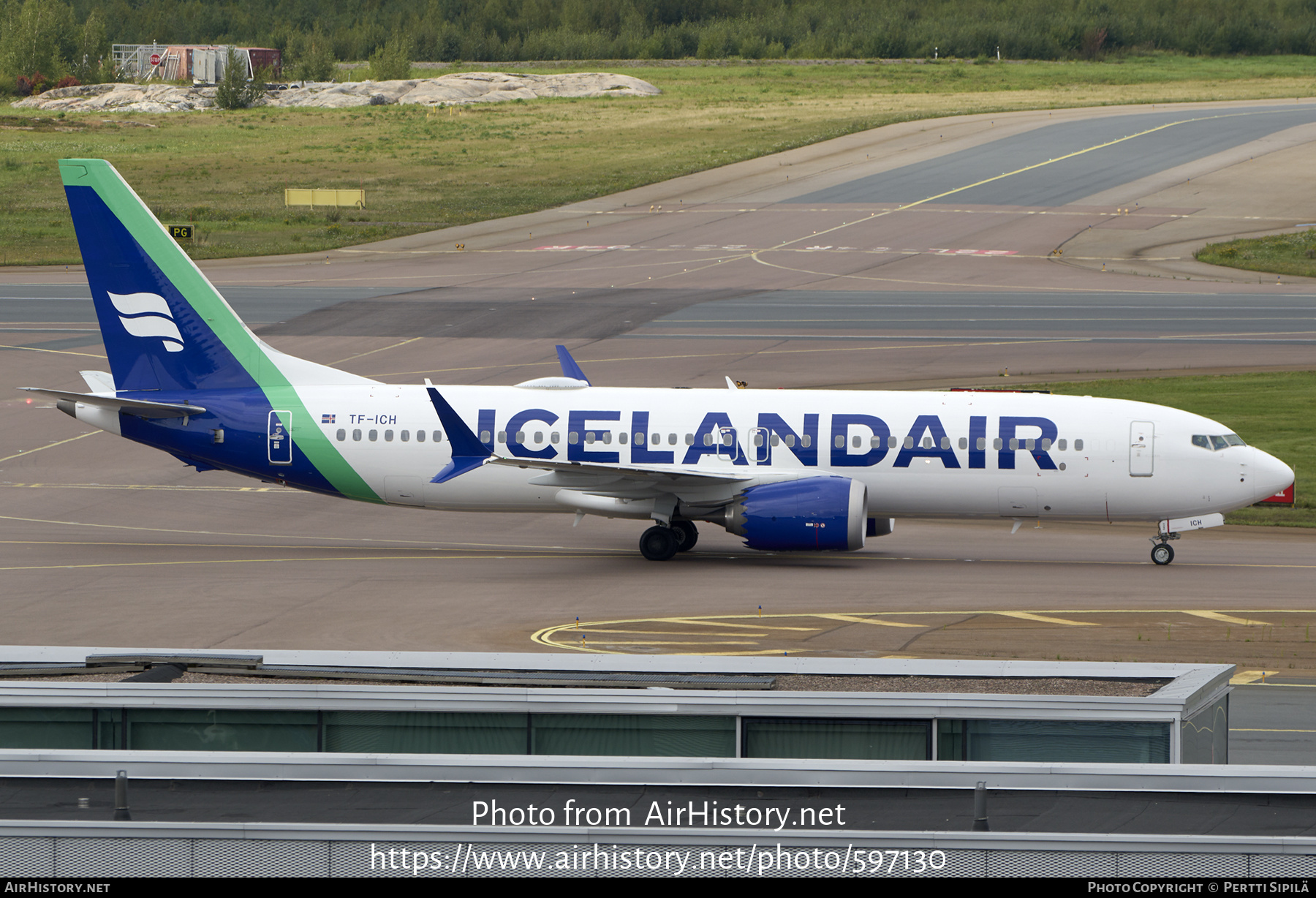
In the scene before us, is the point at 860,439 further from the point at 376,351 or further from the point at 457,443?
the point at 376,351

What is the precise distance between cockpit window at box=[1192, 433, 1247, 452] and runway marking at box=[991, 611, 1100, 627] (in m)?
8.53

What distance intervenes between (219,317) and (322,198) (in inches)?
2954

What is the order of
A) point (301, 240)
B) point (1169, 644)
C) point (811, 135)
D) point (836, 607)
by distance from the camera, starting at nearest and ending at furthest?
point (1169, 644)
point (836, 607)
point (301, 240)
point (811, 135)

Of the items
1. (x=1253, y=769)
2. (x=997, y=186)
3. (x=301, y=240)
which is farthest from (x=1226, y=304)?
(x=1253, y=769)

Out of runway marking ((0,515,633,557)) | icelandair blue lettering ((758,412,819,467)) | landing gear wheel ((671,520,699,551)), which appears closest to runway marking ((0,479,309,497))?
runway marking ((0,515,633,557))

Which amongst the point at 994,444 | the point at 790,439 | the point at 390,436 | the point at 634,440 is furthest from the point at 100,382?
the point at 994,444

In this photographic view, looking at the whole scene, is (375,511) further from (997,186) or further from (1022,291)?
(997,186)

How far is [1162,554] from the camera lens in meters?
39.0

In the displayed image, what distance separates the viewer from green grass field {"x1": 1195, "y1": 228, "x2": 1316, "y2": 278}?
285ft

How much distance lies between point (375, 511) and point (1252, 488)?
83.7 feet

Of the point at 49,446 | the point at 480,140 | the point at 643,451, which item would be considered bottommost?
the point at 49,446

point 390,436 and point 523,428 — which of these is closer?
point 523,428

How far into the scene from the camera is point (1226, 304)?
76.8 m

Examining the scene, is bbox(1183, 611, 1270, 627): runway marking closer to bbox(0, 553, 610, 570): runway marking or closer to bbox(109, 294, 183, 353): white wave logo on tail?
bbox(0, 553, 610, 570): runway marking
